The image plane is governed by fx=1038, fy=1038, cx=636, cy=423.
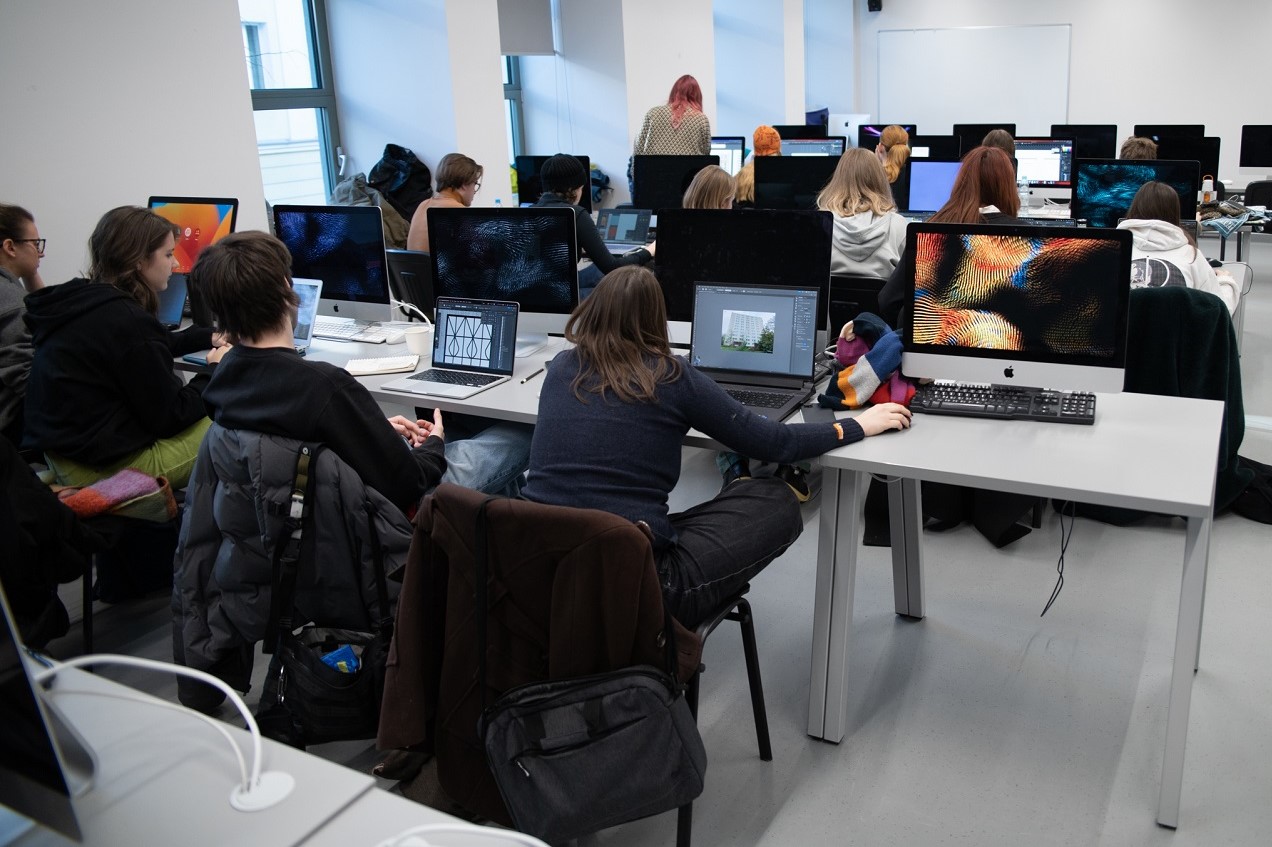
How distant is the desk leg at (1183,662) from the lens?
1902mm

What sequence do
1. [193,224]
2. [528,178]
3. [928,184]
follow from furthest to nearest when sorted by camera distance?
[528,178], [928,184], [193,224]

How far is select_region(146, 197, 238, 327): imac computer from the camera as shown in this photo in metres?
3.74

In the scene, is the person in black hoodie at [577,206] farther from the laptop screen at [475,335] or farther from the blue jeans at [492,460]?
the blue jeans at [492,460]

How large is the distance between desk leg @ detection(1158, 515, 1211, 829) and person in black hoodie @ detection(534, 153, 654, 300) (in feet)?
7.94

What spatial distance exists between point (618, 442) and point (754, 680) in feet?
2.18

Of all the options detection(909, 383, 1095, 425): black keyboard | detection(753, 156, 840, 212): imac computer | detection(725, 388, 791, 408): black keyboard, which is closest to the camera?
detection(909, 383, 1095, 425): black keyboard

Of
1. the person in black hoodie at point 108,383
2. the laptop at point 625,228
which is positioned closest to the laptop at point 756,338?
the person in black hoodie at point 108,383

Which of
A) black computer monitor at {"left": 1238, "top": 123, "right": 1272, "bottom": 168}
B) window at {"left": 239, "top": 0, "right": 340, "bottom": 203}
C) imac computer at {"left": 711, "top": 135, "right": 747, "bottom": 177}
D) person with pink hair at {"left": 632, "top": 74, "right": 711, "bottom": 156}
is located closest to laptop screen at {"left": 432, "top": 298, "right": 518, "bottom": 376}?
window at {"left": 239, "top": 0, "right": 340, "bottom": 203}

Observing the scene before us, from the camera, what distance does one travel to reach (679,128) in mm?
6438

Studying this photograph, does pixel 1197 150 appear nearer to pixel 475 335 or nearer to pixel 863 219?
pixel 863 219

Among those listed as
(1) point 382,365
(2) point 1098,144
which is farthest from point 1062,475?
(2) point 1098,144

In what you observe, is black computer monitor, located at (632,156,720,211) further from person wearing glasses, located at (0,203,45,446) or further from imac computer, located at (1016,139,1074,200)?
person wearing glasses, located at (0,203,45,446)

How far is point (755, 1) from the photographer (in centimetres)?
1039

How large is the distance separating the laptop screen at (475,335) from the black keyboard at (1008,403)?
116 cm
